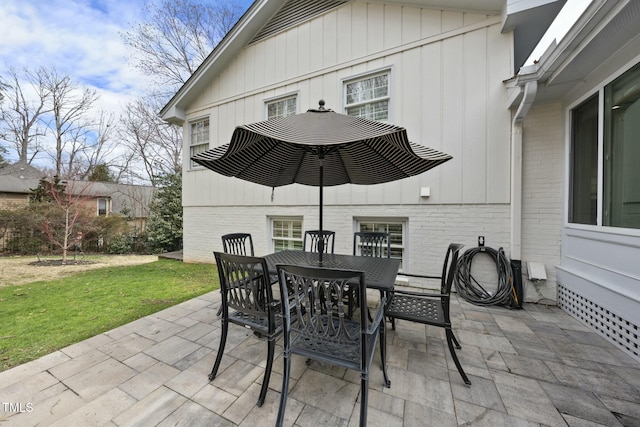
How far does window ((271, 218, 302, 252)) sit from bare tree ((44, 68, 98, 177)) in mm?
15634

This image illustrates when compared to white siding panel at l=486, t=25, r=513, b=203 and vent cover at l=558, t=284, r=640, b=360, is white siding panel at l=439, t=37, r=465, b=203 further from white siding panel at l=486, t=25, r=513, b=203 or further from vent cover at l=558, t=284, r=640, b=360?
vent cover at l=558, t=284, r=640, b=360

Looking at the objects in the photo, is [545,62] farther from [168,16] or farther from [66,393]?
[168,16]

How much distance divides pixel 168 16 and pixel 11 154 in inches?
563

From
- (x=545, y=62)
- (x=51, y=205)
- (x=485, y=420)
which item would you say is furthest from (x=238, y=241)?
(x=51, y=205)

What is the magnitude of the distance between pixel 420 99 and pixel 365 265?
309cm

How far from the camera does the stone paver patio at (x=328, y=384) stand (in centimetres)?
157

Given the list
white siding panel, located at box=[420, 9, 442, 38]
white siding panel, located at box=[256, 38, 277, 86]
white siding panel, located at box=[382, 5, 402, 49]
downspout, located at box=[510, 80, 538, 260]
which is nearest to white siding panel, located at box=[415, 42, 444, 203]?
white siding panel, located at box=[420, 9, 442, 38]

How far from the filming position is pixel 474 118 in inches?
146

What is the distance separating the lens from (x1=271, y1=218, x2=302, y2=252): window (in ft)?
17.6

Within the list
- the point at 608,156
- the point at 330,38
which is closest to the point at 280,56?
the point at 330,38

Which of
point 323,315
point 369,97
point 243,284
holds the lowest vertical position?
point 323,315

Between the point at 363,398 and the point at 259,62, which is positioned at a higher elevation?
the point at 259,62

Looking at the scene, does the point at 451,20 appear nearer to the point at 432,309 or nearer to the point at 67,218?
the point at 432,309

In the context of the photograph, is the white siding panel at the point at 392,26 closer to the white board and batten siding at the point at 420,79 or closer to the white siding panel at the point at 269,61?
the white board and batten siding at the point at 420,79
